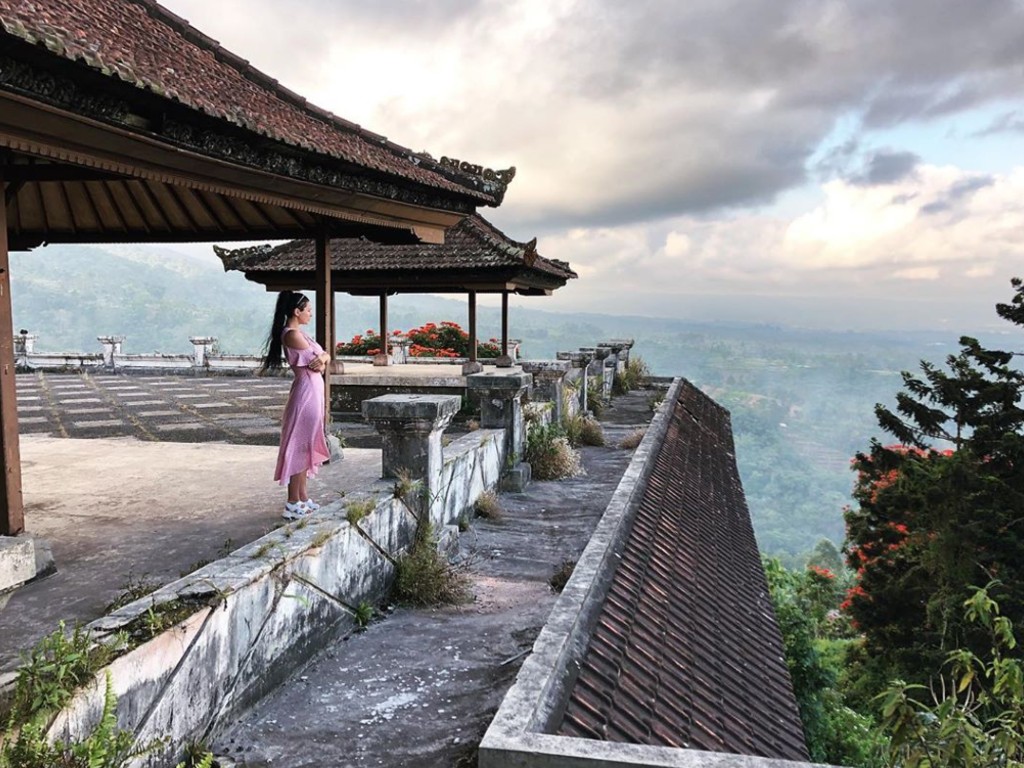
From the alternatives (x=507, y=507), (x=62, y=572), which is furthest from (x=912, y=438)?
(x=62, y=572)

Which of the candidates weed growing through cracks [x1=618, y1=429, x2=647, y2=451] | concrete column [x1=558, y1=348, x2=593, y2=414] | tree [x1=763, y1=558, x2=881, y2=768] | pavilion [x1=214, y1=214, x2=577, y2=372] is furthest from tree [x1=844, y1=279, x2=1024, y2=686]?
pavilion [x1=214, y1=214, x2=577, y2=372]

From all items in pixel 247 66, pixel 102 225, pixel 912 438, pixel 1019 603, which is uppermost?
pixel 247 66

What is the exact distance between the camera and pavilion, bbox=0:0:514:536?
340 cm

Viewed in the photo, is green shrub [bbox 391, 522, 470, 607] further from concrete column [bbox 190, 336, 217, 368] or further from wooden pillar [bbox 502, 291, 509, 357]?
concrete column [bbox 190, 336, 217, 368]

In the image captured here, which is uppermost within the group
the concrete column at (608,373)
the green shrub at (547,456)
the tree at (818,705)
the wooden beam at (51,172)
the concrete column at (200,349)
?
the wooden beam at (51,172)

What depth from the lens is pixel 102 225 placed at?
8.23 metres

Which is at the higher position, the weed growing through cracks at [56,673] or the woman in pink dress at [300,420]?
the woman in pink dress at [300,420]

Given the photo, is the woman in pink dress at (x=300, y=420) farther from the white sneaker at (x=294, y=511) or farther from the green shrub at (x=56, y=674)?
the green shrub at (x=56, y=674)

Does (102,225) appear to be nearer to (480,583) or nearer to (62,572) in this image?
(62,572)

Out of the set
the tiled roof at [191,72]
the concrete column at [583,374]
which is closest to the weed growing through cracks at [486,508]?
the tiled roof at [191,72]

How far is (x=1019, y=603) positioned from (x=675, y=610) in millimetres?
11888

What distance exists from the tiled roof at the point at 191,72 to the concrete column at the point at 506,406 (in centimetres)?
215

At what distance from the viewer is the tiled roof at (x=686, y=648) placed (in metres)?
3.70

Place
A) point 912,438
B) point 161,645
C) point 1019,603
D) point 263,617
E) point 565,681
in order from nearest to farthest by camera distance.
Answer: point 161,645 → point 565,681 → point 263,617 → point 1019,603 → point 912,438
